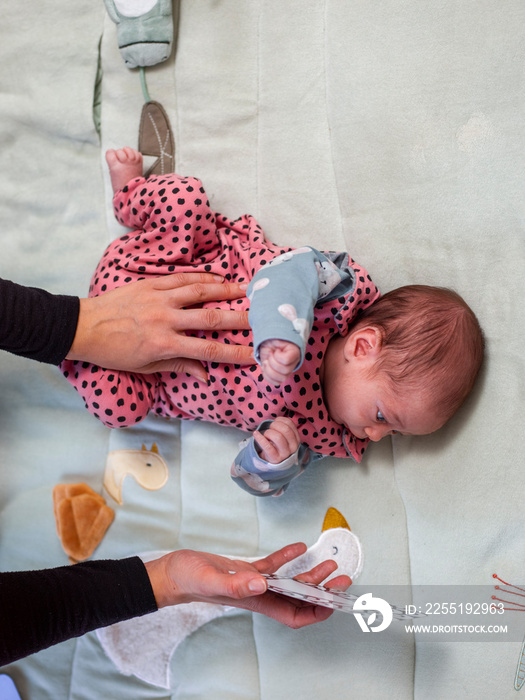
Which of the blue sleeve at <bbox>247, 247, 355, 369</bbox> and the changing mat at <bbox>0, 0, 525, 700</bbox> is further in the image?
the changing mat at <bbox>0, 0, 525, 700</bbox>

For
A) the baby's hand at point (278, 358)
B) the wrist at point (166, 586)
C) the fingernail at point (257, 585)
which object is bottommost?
the wrist at point (166, 586)

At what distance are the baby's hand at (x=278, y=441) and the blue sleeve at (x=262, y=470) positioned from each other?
0.04 feet

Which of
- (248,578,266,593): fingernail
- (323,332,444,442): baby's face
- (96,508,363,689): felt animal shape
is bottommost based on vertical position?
(96,508,363,689): felt animal shape

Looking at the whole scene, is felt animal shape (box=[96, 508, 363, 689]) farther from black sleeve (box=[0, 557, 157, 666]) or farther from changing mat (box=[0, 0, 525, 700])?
black sleeve (box=[0, 557, 157, 666])

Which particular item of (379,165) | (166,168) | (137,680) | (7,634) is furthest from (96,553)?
(379,165)

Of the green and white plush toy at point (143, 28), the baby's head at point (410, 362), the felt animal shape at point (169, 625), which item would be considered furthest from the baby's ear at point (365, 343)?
the green and white plush toy at point (143, 28)

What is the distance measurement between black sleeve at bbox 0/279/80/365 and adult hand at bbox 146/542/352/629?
0.43 metres

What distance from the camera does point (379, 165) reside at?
3.89ft

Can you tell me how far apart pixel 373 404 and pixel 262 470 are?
0.24 meters

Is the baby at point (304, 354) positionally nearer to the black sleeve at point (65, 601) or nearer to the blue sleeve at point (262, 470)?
the blue sleeve at point (262, 470)

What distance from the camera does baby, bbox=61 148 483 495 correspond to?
3.38ft

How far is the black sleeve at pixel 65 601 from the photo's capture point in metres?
0.89

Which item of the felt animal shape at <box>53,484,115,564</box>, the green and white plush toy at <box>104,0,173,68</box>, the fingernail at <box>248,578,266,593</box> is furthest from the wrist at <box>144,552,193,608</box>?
the green and white plush toy at <box>104,0,173,68</box>

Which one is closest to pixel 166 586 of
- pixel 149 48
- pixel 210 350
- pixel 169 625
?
pixel 169 625
